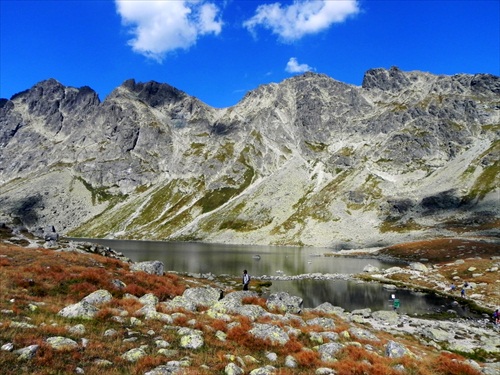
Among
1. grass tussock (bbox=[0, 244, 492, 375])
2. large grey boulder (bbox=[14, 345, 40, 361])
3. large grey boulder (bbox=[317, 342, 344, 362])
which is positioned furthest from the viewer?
large grey boulder (bbox=[317, 342, 344, 362])

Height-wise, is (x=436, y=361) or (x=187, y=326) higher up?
(x=187, y=326)


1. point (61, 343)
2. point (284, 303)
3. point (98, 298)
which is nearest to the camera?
point (61, 343)

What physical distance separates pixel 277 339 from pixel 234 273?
6637 centimetres

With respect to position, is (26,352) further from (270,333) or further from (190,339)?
(270,333)

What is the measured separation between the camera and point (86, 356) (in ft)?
46.3

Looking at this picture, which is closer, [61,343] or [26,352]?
[26,352]

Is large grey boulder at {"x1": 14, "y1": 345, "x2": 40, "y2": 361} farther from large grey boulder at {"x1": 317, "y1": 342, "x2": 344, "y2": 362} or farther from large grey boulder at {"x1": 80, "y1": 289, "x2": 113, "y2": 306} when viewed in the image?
large grey boulder at {"x1": 317, "y1": 342, "x2": 344, "y2": 362}

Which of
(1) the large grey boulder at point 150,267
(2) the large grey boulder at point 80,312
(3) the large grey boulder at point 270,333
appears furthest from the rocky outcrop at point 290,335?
(1) the large grey boulder at point 150,267

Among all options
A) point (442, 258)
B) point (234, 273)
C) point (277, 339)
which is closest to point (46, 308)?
point (277, 339)

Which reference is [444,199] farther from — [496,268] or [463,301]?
[463,301]

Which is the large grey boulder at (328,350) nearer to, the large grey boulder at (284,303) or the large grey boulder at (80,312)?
the large grey boulder at (284,303)

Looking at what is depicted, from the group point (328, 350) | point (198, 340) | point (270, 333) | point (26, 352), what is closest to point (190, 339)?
point (198, 340)

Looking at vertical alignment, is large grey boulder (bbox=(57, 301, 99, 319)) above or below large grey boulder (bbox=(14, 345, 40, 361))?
below

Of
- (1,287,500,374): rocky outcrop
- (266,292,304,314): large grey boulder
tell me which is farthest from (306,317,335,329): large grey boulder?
(266,292,304,314): large grey boulder
